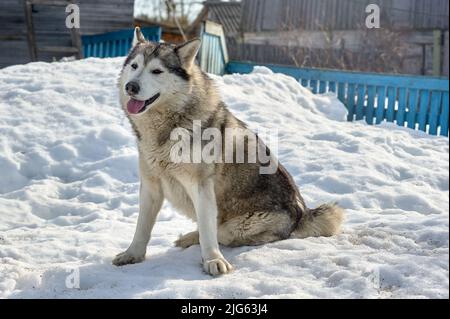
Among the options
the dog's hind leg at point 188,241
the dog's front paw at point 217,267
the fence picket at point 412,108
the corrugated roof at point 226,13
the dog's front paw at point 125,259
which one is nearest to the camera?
the dog's front paw at point 217,267

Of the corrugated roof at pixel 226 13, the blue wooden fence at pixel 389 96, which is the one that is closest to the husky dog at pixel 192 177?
the blue wooden fence at pixel 389 96

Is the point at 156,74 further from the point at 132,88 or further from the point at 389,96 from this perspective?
the point at 389,96

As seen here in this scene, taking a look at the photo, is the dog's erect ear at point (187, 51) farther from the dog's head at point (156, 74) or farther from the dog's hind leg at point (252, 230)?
the dog's hind leg at point (252, 230)

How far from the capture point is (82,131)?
21.7ft

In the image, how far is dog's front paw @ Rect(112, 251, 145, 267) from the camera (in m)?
3.59

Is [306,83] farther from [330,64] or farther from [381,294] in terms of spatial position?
[381,294]

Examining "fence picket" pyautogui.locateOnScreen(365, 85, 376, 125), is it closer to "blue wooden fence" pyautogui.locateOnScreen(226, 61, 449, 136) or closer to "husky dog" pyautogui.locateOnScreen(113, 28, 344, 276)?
"blue wooden fence" pyautogui.locateOnScreen(226, 61, 449, 136)

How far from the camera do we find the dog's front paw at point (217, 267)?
3.23 meters

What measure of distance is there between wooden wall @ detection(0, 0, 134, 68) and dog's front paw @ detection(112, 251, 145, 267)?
10218mm

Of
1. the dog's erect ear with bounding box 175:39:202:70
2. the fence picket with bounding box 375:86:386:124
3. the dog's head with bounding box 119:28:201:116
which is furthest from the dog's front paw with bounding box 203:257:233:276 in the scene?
the fence picket with bounding box 375:86:386:124

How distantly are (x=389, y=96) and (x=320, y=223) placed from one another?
6.21 m

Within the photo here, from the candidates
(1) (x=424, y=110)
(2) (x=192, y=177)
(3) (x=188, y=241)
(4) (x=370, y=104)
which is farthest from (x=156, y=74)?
(4) (x=370, y=104)

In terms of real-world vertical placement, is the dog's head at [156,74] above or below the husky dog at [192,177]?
above

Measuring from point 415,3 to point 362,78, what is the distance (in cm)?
871
